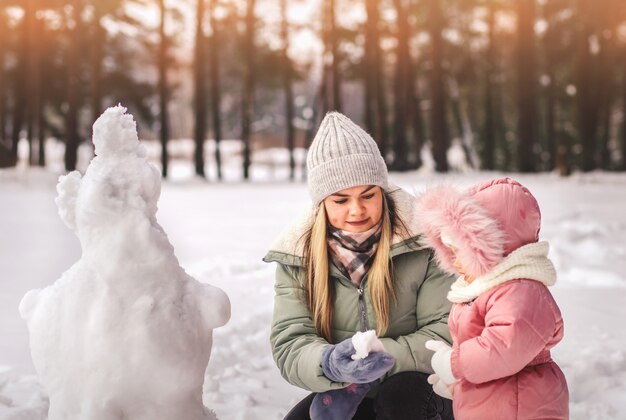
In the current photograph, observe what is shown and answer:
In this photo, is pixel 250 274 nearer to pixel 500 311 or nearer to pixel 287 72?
pixel 500 311

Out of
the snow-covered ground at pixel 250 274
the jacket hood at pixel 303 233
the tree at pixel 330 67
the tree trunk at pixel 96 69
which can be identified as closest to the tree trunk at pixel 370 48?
the tree at pixel 330 67

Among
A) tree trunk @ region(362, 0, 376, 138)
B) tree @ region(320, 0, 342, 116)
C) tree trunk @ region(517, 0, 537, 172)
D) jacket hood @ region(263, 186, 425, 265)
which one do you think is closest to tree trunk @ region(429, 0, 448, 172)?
tree trunk @ region(362, 0, 376, 138)

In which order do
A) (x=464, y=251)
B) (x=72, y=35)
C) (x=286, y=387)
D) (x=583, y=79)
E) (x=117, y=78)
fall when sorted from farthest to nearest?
(x=117, y=78) < (x=583, y=79) < (x=72, y=35) < (x=286, y=387) < (x=464, y=251)

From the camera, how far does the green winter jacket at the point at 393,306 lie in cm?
258

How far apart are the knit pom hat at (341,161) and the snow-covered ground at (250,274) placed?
21 cm

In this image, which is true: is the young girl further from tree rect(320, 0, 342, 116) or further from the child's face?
tree rect(320, 0, 342, 116)

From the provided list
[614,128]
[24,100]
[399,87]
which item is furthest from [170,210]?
[614,128]

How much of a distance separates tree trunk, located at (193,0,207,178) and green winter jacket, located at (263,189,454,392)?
1777 centimetres

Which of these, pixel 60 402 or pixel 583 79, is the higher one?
pixel 583 79

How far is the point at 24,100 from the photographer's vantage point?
24.1 m

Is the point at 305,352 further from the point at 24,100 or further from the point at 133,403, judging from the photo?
the point at 24,100

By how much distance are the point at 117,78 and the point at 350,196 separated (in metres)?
22.0

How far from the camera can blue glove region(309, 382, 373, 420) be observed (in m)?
2.52

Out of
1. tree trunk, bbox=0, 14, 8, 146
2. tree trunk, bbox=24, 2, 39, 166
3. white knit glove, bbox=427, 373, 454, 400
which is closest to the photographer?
white knit glove, bbox=427, 373, 454, 400
